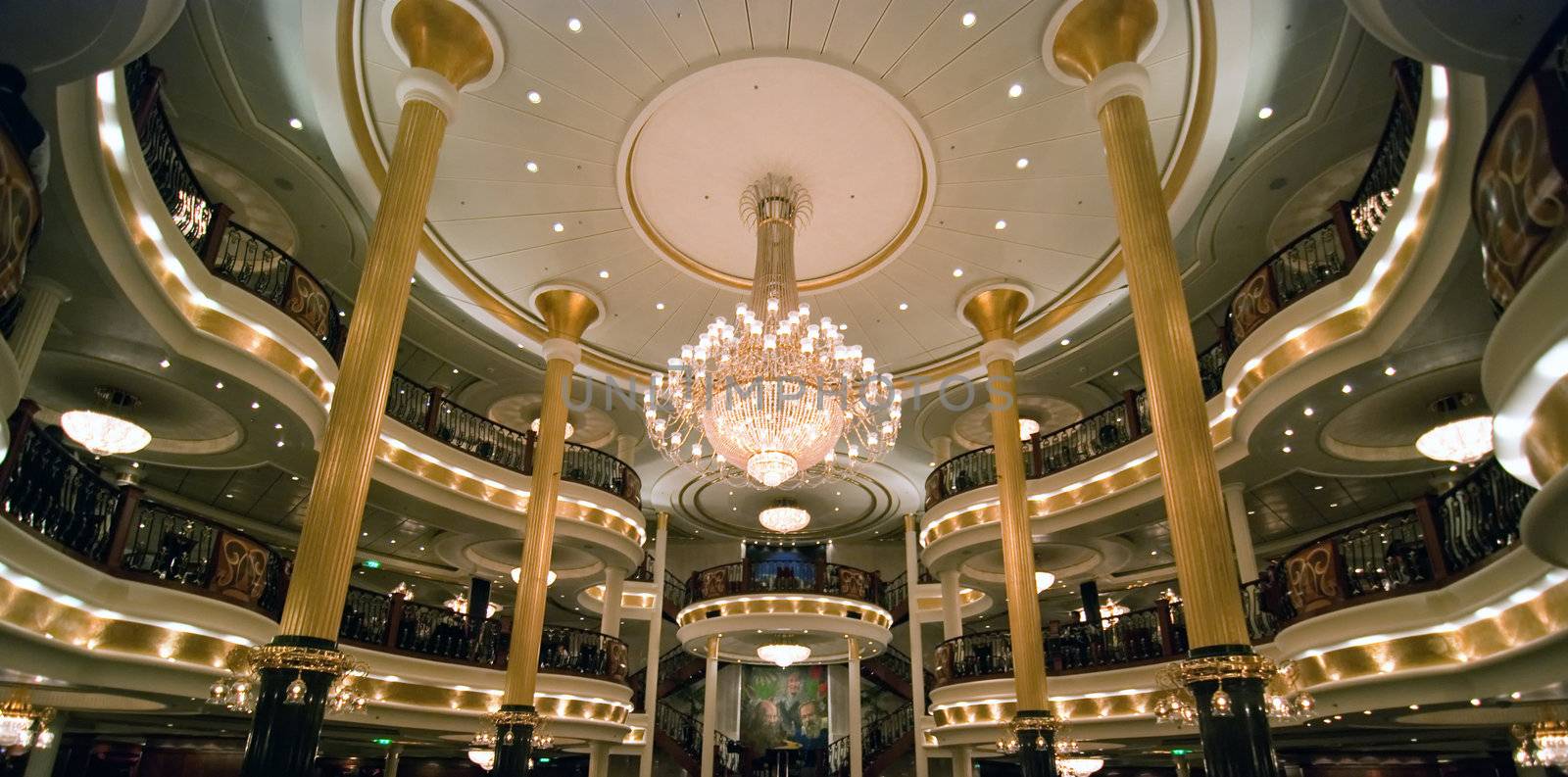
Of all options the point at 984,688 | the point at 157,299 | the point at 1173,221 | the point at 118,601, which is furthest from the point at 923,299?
the point at 118,601

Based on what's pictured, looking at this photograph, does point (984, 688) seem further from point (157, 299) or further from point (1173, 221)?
point (157, 299)

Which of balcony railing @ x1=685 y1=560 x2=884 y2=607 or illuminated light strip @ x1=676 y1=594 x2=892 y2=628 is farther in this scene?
balcony railing @ x1=685 y1=560 x2=884 y2=607

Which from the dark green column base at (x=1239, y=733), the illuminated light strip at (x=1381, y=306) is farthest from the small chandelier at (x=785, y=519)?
the dark green column base at (x=1239, y=733)

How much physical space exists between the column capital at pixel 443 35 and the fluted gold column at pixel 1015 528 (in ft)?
24.3

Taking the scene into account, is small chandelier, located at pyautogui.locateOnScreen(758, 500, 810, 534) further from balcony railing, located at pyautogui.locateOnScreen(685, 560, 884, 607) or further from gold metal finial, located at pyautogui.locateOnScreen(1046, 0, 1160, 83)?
gold metal finial, located at pyautogui.locateOnScreen(1046, 0, 1160, 83)

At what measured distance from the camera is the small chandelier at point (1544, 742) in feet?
25.6

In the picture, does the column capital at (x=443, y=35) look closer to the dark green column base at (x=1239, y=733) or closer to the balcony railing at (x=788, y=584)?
the dark green column base at (x=1239, y=733)

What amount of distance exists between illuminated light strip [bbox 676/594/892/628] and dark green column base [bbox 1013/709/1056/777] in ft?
23.7

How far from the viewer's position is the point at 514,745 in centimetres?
968

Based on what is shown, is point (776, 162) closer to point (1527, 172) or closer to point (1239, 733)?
point (1239, 733)

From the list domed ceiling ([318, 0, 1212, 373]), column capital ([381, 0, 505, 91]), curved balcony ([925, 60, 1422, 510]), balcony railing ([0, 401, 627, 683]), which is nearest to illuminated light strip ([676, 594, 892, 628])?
curved balcony ([925, 60, 1422, 510])

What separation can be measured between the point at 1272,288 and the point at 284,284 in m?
10.5

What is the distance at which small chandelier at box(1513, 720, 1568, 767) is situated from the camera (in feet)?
25.6

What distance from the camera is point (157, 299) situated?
701 cm
